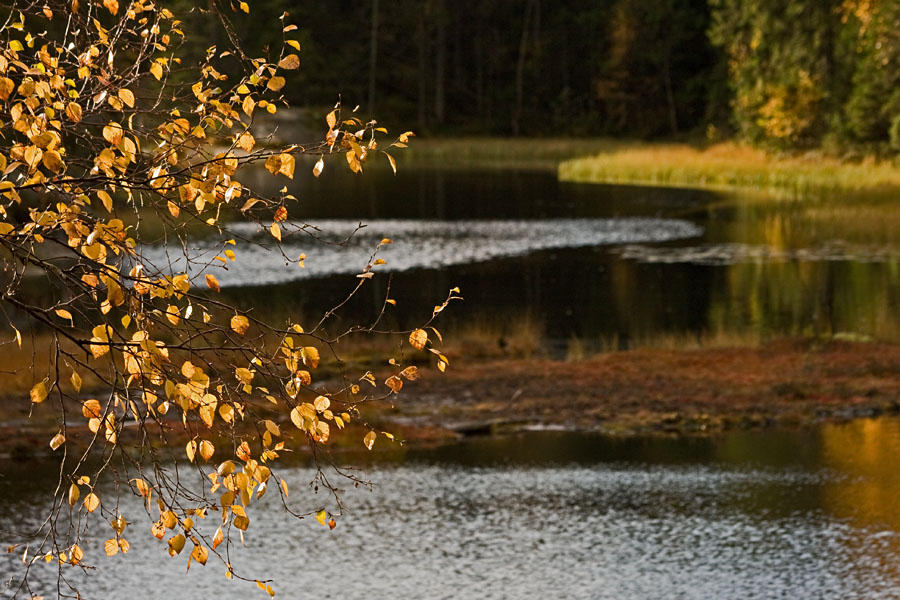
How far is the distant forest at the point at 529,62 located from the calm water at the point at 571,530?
59802mm

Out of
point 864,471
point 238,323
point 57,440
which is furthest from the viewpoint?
point 864,471

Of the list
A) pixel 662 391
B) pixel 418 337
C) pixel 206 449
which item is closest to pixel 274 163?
pixel 418 337

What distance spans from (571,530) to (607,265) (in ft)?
75.0

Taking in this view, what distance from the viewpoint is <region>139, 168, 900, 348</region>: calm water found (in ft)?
81.7

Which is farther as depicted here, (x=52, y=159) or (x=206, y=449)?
(x=206, y=449)

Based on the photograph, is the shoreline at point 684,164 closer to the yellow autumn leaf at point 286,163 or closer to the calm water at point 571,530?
the calm water at point 571,530

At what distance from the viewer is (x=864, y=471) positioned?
12.9 meters

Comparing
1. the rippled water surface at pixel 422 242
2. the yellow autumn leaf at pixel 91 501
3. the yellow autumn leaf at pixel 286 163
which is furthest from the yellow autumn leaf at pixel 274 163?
the rippled water surface at pixel 422 242

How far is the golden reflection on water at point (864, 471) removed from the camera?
11.3m

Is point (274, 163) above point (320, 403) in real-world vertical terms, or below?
above

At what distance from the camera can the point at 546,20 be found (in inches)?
4134

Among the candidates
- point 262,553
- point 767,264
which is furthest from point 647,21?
point 262,553

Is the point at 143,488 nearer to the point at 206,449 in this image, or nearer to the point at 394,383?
the point at 206,449

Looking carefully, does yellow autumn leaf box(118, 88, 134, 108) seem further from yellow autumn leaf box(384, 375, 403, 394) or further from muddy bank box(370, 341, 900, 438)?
muddy bank box(370, 341, 900, 438)
